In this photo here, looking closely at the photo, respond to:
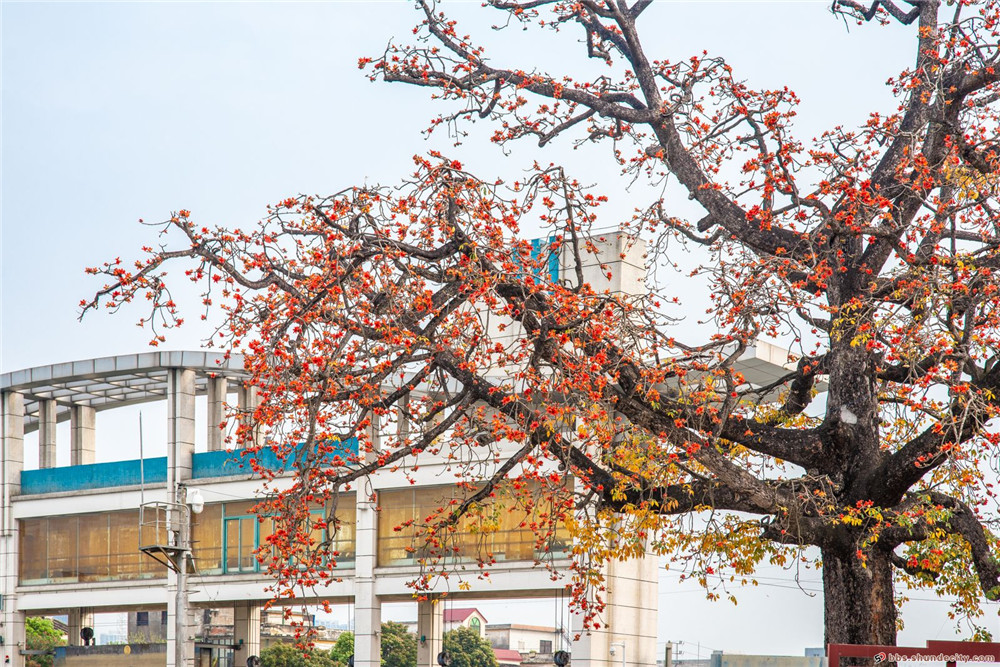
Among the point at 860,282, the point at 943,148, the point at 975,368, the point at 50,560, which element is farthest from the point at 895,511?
the point at 50,560

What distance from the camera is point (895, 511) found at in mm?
13484

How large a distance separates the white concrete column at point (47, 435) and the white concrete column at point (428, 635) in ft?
44.5

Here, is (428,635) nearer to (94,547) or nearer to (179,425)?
(179,425)

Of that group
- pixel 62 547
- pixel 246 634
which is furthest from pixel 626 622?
pixel 62 547

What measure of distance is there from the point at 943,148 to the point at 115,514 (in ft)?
89.9

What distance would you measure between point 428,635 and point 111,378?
12.0 m

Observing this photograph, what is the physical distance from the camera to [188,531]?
28922 millimetres

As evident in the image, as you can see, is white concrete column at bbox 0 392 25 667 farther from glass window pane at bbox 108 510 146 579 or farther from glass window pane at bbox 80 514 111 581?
glass window pane at bbox 108 510 146 579

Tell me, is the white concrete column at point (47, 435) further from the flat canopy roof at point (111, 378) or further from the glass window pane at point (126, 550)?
the glass window pane at point (126, 550)

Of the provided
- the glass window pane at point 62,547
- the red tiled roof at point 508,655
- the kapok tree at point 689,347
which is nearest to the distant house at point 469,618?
the red tiled roof at point 508,655

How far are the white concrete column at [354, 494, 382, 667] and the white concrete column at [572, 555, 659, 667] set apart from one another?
17.7 feet

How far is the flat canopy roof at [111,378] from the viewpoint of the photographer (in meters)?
33.3

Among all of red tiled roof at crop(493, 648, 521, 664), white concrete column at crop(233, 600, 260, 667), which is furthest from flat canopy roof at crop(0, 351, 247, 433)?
red tiled roof at crop(493, 648, 521, 664)

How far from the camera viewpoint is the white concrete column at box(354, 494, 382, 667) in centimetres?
2966
